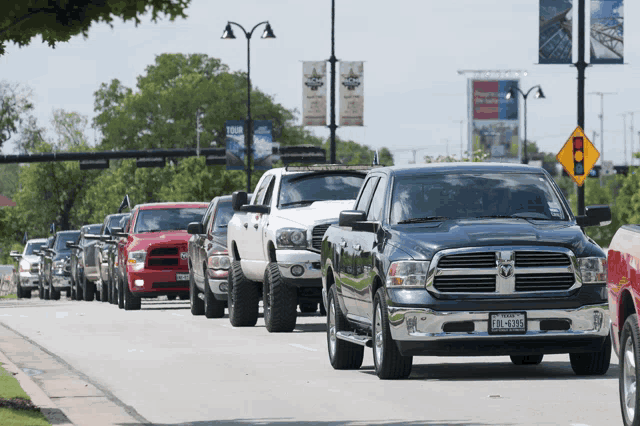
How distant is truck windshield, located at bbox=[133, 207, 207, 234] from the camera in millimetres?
32812

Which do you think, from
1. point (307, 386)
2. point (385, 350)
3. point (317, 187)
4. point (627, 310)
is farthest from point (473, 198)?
point (317, 187)

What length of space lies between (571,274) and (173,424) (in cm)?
409

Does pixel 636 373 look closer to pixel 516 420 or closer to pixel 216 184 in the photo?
pixel 516 420

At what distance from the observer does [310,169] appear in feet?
73.8

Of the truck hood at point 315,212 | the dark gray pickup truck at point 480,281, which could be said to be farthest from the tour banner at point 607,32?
the dark gray pickup truck at point 480,281

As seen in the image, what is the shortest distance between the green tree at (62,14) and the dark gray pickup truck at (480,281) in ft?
12.5

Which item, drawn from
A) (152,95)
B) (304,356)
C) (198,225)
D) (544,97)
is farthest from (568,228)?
(152,95)

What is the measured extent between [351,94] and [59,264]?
1123 cm

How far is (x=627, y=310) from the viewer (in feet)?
32.7

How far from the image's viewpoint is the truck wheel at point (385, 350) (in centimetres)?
1366

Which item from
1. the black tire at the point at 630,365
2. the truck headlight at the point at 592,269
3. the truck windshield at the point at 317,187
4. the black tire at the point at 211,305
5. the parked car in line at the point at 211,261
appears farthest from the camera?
the black tire at the point at 211,305

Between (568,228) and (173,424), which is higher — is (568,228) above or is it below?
above

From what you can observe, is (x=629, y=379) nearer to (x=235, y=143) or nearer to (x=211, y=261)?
(x=211, y=261)

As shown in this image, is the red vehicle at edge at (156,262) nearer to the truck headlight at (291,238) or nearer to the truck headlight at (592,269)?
the truck headlight at (291,238)
